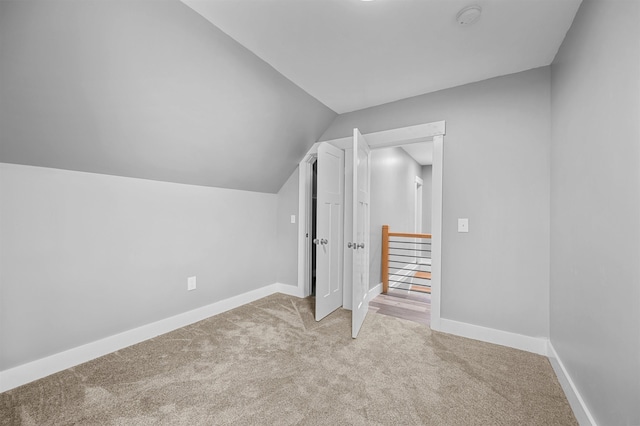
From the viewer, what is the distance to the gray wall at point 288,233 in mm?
3598

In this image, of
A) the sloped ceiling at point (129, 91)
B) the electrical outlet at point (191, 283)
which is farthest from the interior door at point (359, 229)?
the electrical outlet at point (191, 283)

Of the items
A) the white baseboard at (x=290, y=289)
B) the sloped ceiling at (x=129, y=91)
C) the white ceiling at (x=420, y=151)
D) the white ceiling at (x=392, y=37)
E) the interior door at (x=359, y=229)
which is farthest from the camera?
the white ceiling at (x=420, y=151)

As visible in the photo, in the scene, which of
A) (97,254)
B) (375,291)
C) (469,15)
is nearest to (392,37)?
(469,15)

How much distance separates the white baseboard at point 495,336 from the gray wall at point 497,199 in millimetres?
46

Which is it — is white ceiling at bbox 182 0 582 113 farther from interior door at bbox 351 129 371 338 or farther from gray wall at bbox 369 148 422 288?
gray wall at bbox 369 148 422 288

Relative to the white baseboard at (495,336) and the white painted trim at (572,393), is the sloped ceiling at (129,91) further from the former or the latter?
the white painted trim at (572,393)

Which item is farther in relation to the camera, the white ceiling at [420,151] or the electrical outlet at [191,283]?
the white ceiling at [420,151]

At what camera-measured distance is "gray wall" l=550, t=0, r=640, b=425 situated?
1040 mm

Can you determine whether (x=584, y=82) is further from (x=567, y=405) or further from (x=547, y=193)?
(x=567, y=405)

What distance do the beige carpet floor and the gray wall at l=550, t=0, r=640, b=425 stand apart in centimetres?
42

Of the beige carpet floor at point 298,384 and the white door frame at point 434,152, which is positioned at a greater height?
the white door frame at point 434,152

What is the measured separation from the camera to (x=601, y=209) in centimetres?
129

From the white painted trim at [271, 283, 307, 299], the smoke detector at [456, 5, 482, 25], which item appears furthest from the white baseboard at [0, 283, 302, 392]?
the smoke detector at [456, 5, 482, 25]

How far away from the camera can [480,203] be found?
8.04 feet
